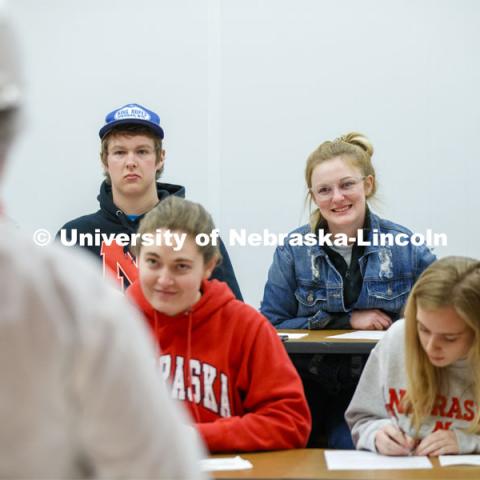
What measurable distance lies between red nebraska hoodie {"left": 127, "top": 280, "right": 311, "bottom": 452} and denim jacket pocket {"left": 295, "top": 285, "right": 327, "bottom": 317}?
1.07m

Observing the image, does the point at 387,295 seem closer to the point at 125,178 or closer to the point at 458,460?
the point at 125,178

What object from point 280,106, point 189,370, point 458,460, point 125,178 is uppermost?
point 280,106

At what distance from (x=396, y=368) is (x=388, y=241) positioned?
1164mm

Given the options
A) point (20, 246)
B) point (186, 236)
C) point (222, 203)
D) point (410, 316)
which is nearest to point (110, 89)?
point (222, 203)

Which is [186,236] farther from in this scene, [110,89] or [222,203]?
[110,89]

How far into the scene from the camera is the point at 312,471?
171cm

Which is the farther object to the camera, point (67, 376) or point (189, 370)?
point (189, 370)

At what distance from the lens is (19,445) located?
672 mm

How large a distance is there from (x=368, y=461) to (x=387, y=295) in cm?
141

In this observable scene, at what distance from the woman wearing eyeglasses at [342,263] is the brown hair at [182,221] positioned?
112cm

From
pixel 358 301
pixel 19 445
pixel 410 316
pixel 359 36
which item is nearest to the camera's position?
pixel 19 445

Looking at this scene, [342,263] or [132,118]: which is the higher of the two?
[132,118]

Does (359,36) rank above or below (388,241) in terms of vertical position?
above

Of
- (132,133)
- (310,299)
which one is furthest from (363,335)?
(132,133)
